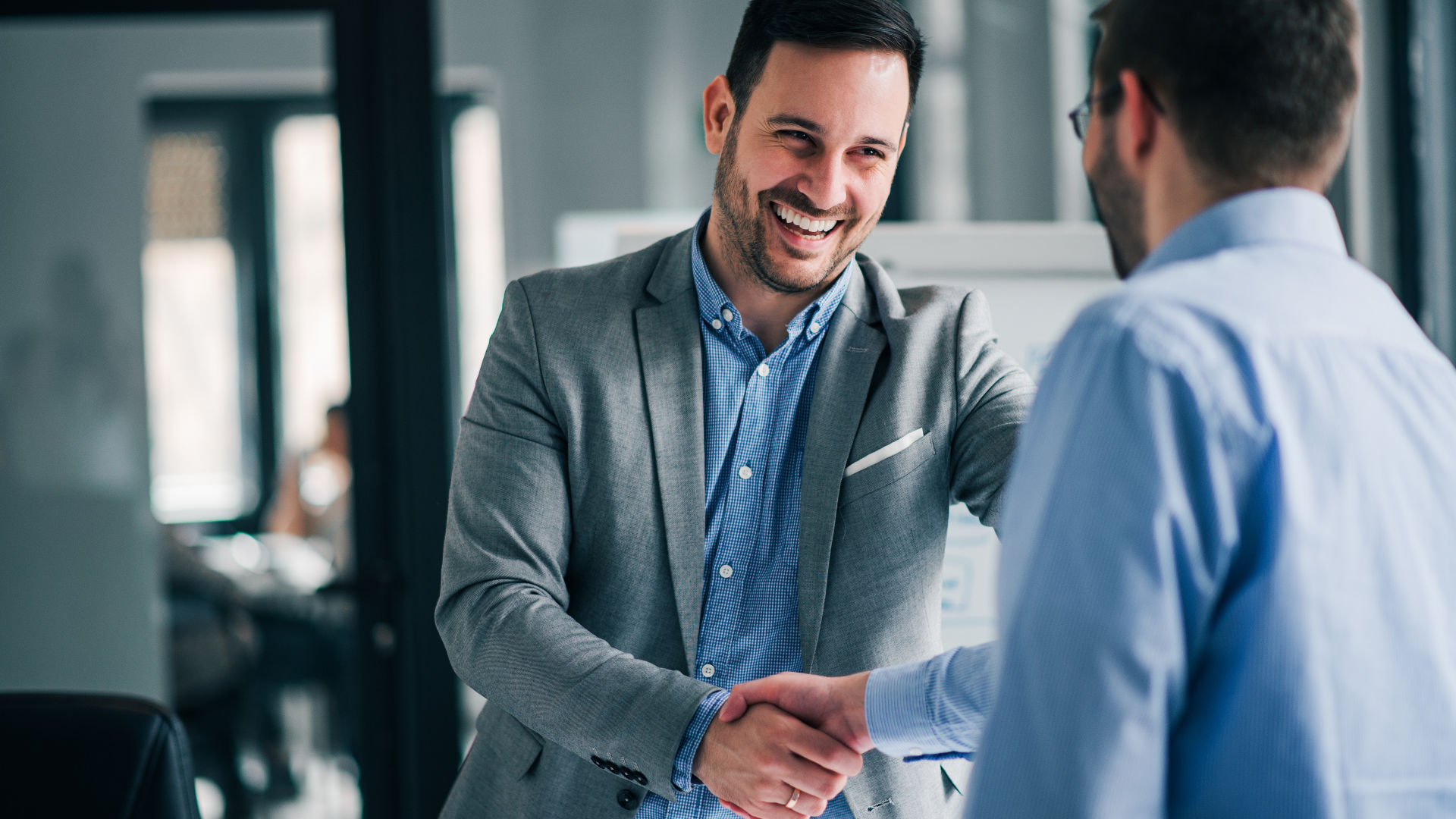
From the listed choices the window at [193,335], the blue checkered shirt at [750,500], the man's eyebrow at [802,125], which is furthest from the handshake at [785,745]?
the window at [193,335]

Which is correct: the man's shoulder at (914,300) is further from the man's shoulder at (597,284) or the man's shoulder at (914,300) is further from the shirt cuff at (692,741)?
the shirt cuff at (692,741)

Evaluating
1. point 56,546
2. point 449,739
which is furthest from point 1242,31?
point 56,546

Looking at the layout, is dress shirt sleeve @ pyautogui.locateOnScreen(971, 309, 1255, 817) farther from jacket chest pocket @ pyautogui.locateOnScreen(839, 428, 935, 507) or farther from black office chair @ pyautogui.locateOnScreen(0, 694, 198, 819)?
black office chair @ pyautogui.locateOnScreen(0, 694, 198, 819)

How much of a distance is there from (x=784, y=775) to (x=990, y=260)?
4.81 ft

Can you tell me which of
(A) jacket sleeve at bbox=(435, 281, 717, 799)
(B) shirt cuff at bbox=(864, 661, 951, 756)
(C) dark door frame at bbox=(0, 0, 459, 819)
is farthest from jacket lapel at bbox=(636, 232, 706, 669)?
(C) dark door frame at bbox=(0, 0, 459, 819)

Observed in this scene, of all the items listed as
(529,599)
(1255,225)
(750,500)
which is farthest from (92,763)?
(1255,225)

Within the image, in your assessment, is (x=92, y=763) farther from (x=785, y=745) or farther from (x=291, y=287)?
(x=291, y=287)

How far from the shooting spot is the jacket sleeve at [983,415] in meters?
1.32

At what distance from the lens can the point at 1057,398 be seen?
0.72 metres

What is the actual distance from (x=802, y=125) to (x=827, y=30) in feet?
0.38

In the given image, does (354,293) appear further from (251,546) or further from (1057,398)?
(1057,398)

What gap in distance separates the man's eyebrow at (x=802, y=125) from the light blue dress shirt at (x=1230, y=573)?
717 mm

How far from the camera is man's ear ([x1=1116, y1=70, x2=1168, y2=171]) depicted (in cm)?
79

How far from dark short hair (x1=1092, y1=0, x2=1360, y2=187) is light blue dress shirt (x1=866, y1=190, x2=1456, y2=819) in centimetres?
10
